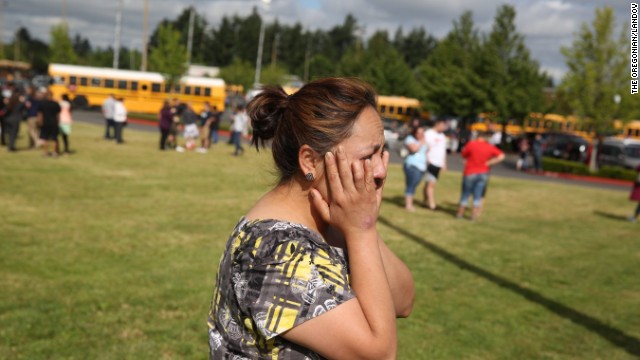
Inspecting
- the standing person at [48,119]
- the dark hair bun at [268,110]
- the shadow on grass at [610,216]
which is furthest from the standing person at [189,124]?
the dark hair bun at [268,110]

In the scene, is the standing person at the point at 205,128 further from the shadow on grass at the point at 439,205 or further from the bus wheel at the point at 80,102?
the bus wheel at the point at 80,102

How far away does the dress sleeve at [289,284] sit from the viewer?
1.58 meters

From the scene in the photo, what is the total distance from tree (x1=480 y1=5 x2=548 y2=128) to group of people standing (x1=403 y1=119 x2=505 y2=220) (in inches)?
1297

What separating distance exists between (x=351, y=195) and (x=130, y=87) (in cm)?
4527

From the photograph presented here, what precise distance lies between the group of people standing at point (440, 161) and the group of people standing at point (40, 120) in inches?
390

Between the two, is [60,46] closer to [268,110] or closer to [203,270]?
[203,270]

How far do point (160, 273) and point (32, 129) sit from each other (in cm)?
1430

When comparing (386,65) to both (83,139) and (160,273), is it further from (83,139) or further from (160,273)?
(160,273)

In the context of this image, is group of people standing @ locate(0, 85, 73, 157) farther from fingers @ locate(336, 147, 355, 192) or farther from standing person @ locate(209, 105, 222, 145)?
fingers @ locate(336, 147, 355, 192)

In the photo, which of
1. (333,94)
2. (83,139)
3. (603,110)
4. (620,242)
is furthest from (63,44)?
(333,94)

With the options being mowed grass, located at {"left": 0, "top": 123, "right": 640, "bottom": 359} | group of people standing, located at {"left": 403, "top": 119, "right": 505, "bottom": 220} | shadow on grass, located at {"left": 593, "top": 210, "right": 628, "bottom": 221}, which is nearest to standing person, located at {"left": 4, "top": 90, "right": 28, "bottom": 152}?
mowed grass, located at {"left": 0, "top": 123, "right": 640, "bottom": 359}

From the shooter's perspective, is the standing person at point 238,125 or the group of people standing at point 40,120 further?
the standing person at point 238,125

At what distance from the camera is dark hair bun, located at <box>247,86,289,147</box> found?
1.93 m

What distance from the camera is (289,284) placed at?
1.58 metres
